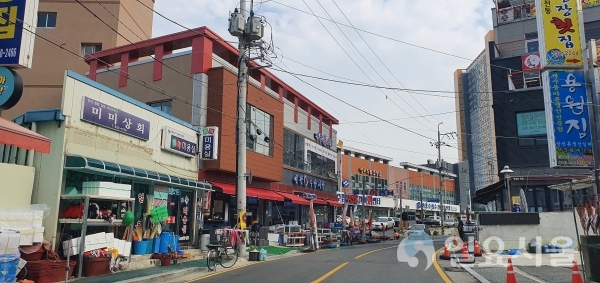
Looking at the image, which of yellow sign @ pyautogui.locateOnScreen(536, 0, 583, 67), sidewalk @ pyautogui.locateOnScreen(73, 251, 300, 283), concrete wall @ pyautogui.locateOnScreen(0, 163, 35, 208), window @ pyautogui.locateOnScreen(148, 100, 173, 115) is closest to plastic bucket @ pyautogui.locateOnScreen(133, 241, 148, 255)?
sidewalk @ pyautogui.locateOnScreen(73, 251, 300, 283)

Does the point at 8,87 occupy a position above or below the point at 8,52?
below

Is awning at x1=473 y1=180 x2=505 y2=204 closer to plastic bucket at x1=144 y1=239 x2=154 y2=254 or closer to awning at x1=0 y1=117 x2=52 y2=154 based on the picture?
plastic bucket at x1=144 y1=239 x2=154 y2=254

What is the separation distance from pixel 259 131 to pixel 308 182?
35.0 feet

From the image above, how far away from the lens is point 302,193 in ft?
118

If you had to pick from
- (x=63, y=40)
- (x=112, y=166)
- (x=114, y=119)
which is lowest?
(x=112, y=166)

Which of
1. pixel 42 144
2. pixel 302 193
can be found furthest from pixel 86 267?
pixel 302 193

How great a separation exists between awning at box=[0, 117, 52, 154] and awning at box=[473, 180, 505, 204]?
26.8m

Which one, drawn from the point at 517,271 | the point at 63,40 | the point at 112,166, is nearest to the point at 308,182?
the point at 63,40

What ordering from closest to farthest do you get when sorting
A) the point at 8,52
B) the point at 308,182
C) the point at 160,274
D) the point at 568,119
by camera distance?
the point at 8,52 < the point at 160,274 < the point at 568,119 < the point at 308,182

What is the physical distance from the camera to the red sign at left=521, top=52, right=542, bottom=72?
32469 mm

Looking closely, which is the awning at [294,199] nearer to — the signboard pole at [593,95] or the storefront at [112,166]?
the storefront at [112,166]

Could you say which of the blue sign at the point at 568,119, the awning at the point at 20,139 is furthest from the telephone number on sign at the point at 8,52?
the blue sign at the point at 568,119

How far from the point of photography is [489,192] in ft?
106

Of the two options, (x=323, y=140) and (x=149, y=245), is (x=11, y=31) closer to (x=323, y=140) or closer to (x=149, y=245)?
(x=149, y=245)
